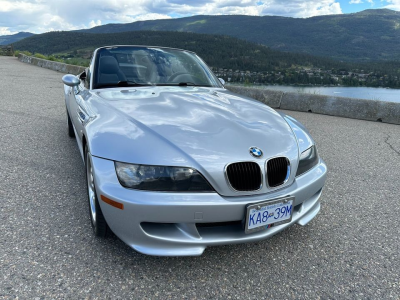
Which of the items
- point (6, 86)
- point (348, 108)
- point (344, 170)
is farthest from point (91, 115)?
point (6, 86)

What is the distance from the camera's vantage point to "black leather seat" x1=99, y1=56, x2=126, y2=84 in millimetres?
3145

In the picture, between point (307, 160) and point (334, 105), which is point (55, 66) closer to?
point (334, 105)

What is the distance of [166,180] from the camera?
1.78m

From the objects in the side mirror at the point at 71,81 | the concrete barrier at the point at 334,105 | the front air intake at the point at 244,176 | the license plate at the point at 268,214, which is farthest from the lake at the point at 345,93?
the front air intake at the point at 244,176

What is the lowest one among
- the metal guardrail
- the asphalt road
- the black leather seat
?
the asphalt road

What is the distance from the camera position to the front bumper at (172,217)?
1722 mm

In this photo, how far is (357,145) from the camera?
5137 mm

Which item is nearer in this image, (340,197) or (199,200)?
(199,200)

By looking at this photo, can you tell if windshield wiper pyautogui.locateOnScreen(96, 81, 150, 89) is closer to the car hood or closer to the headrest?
the headrest

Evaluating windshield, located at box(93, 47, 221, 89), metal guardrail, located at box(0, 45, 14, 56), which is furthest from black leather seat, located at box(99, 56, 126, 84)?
metal guardrail, located at box(0, 45, 14, 56)

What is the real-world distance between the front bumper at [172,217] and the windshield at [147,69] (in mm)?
1488

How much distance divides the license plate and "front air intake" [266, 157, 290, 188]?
0.12 metres

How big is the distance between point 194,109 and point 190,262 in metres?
1.16

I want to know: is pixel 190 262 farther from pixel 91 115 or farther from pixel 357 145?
pixel 357 145
